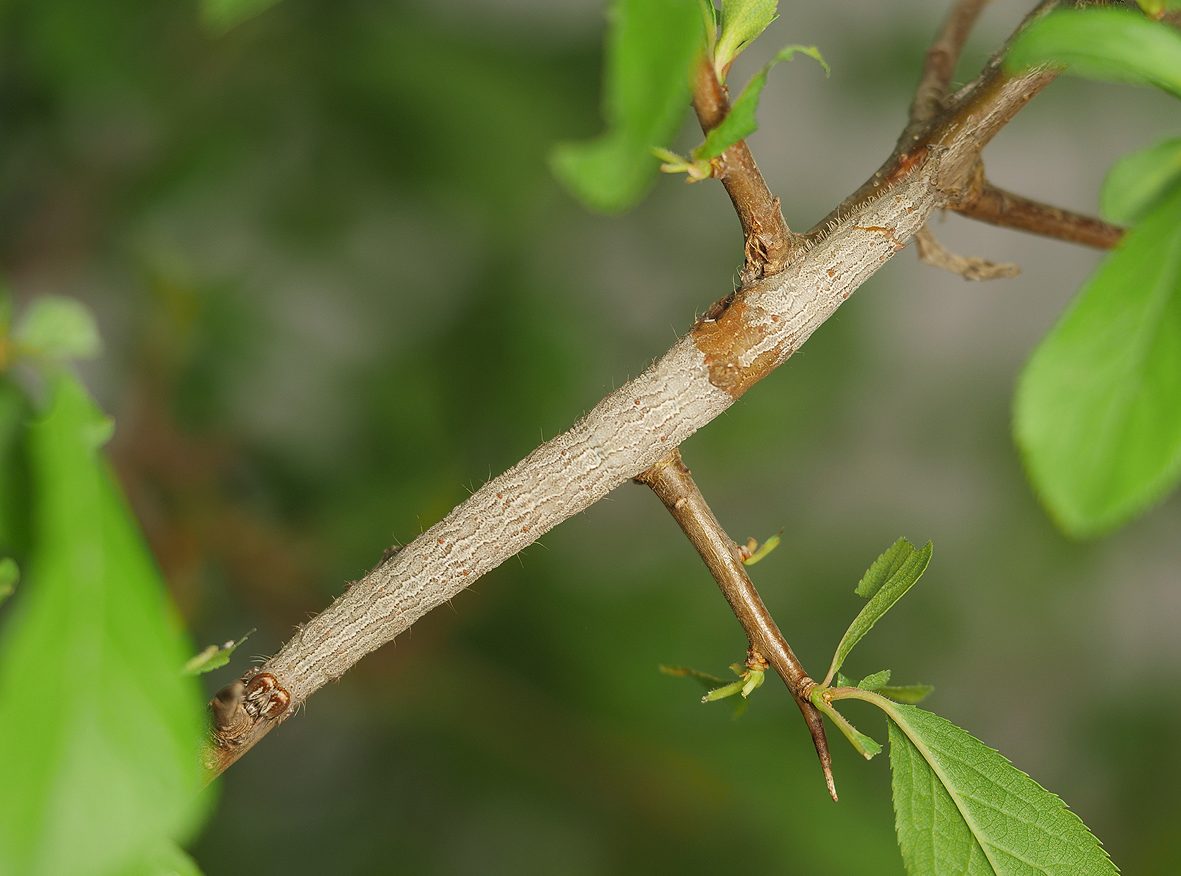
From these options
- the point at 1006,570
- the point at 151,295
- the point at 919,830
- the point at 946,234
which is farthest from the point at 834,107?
the point at 919,830

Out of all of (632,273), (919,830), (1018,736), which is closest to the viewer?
(919,830)

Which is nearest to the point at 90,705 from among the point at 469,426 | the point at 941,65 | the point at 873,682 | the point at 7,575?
the point at 7,575

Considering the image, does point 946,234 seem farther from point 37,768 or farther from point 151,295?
point 37,768

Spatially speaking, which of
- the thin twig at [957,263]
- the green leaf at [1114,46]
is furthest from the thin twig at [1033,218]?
the green leaf at [1114,46]

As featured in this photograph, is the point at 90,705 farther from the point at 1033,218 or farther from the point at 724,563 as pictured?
the point at 1033,218

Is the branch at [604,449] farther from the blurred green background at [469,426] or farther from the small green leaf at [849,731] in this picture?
the blurred green background at [469,426]

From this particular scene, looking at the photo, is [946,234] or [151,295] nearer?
[151,295]

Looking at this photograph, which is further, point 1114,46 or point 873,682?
point 873,682
